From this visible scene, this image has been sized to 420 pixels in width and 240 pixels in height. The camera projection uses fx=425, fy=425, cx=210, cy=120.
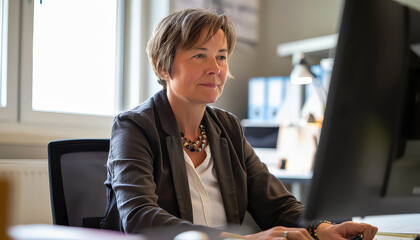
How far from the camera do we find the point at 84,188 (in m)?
1.39

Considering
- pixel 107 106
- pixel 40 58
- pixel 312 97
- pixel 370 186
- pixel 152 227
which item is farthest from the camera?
pixel 312 97

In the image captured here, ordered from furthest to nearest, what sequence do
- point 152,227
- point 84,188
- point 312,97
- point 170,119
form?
point 312,97 → point 84,188 → point 170,119 → point 152,227

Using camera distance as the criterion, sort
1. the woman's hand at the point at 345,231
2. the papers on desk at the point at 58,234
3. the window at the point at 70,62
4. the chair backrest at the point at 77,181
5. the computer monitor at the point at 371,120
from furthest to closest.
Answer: the window at the point at 70,62
the chair backrest at the point at 77,181
the woman's hand at the point at 345,231
the computer monitor at the point at 371,120
the papers on desk at the point at 58,234

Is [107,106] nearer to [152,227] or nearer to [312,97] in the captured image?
[312,97]

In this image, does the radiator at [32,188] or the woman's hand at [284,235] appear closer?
the woman's hand at [284,235]

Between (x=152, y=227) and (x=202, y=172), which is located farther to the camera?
(x=202, y=172)

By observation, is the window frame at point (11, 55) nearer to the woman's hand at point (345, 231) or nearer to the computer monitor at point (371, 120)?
the woman's hand at point (345, 231)

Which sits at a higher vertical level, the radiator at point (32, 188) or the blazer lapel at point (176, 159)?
the blazer lapel at point (176, 159)

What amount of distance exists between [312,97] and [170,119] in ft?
7.29

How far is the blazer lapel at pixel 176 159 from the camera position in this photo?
1189 millimetres

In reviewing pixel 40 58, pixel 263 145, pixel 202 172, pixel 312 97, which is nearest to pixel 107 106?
pixel 40 58

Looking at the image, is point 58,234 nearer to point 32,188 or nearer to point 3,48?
point 32,188

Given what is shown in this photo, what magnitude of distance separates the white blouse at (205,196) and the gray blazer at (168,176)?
27 millimetres

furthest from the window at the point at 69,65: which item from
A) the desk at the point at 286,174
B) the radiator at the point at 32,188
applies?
the desk at the point at 286,174
